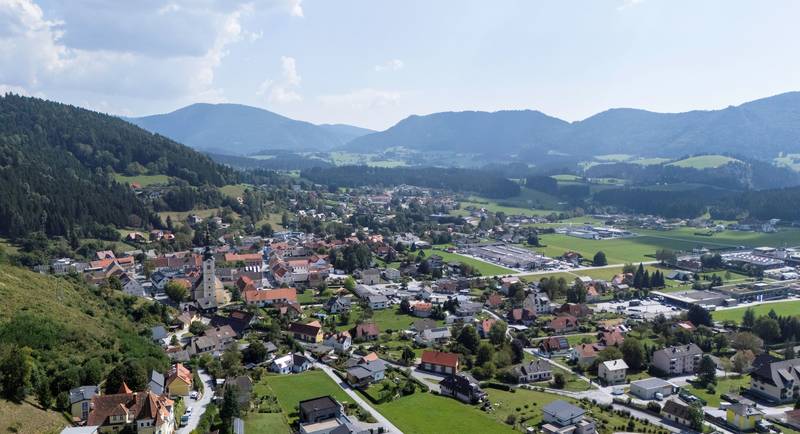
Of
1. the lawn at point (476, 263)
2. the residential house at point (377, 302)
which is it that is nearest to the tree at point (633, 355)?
the residential house at point (377, 302)

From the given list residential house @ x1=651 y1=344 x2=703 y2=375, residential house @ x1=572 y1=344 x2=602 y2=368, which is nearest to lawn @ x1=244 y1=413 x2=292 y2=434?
residential house @ x1=572 y1=344 x2=602 y2=368

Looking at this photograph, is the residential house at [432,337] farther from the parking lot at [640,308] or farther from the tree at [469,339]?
the parking lot at [640,308]

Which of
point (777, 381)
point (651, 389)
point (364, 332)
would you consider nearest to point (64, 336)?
point (364, 332)

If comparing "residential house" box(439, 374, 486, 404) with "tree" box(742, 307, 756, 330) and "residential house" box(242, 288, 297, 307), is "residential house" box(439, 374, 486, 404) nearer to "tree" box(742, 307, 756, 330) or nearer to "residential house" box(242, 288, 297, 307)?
"residential house" box(242, 288, 297, 307)

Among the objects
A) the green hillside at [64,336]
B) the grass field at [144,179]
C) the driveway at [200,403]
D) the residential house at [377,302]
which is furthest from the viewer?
the grass field at [144,179]

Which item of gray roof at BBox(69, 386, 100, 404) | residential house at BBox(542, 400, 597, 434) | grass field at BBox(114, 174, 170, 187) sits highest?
grass field at BBox(114, 174, 170, 187)

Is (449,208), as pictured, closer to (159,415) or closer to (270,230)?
(270,230)

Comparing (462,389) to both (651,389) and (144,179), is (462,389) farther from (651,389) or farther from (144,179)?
(144,179)
